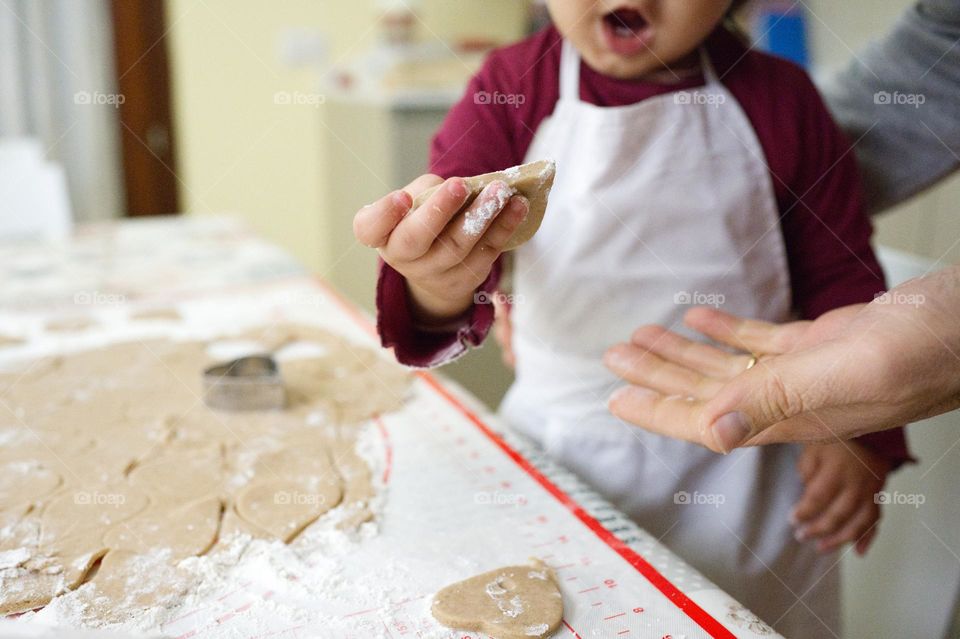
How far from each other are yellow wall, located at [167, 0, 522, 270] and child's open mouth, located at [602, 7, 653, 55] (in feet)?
5.99

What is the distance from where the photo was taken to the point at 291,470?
2.34 feet

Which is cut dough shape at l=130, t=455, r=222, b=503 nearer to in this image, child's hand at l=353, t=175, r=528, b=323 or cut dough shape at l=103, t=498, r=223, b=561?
cut dough shape at l=103, t=498, r=223, b=561

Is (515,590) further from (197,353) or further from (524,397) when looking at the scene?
(197,353)

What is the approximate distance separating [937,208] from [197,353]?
5.31ft

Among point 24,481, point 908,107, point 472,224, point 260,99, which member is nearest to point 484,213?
point 472,224

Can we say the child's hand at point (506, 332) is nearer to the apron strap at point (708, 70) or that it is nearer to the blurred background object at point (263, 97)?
the apron strap at point (708, 70)

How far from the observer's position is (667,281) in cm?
84

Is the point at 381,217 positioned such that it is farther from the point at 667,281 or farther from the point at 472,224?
the point at 667,281

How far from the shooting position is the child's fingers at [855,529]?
0.85 m

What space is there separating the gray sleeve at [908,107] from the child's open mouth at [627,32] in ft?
1.31

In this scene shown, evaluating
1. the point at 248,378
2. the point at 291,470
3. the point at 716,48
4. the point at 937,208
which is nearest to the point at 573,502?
the point at 291,470

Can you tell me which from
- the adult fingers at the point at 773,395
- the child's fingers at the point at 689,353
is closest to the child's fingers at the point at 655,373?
the child's fingers at the point at 689,353

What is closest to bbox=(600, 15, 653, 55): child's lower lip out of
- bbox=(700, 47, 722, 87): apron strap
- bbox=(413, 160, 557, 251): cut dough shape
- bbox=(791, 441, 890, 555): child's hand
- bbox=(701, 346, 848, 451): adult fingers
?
bbox=(700, 47, 722, 87): apron strap

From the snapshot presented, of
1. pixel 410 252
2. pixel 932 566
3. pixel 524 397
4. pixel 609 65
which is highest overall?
pixel 609 65
